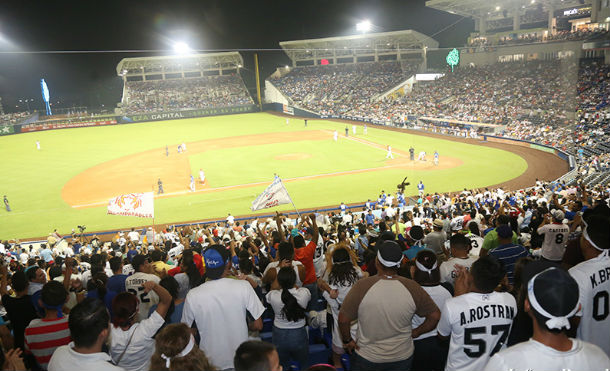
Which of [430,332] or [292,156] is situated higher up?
[430,332]

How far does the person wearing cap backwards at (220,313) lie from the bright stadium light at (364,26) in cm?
7547

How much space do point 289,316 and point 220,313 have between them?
888 mm

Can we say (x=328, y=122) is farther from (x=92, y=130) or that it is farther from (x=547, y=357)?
(x=547, y=357)

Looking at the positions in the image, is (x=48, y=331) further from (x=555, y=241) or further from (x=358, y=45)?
(x=358, y=45)

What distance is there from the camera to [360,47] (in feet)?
267

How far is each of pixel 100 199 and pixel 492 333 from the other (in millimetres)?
30492

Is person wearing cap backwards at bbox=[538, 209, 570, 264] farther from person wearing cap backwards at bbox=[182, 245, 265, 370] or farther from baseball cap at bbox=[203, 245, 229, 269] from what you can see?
baseball cap at bbox=[203, 245, 229, 269]

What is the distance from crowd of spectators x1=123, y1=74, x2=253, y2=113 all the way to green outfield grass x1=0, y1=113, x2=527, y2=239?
93.0ft

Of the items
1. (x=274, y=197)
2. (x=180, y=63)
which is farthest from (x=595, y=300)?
(x=180, y=63)

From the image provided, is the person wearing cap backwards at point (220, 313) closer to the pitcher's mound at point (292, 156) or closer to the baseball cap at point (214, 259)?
the baseball cap at point (214, 259)

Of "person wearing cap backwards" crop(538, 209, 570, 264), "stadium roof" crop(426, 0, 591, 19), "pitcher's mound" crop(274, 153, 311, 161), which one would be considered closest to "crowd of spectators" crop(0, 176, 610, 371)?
"person wearing cap backwards" crop(538, 209, 570, 264)

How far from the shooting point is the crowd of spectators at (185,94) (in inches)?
3391

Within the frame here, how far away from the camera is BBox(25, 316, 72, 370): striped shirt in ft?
14.9

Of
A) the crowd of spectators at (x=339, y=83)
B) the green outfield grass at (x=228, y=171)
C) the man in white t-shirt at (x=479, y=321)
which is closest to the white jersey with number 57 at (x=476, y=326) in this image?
the man in white t-shirt at (x=479, y=321)
